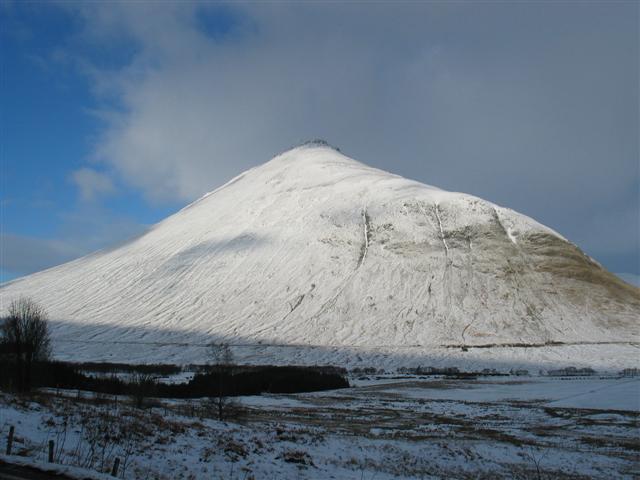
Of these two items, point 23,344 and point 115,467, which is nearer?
point 115,467

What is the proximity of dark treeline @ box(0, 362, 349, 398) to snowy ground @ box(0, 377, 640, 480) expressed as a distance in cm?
436

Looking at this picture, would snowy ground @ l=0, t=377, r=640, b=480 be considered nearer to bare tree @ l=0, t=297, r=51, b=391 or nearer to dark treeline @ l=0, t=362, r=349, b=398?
dark treeline @ l=0, t=362, r=349, b=398

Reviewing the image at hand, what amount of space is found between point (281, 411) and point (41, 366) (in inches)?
495

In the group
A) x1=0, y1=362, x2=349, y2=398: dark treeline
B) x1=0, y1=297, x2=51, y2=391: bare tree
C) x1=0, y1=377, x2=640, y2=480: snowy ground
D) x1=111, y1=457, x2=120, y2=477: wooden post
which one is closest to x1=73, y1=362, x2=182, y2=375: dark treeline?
x1=0, y1=362, x2=349, y2=398: dark treeline

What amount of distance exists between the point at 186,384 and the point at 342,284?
53.1 metres

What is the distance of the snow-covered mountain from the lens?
77.1 m

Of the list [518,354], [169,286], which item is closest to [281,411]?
[518,354]

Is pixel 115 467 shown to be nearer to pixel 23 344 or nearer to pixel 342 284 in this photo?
pixel 23 344

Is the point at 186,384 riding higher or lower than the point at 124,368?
lower

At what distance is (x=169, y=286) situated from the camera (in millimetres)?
96375

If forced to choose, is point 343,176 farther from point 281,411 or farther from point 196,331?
point 281,411

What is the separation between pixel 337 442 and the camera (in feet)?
54.5

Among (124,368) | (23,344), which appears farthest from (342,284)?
(23,344)

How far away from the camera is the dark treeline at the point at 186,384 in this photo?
1032 inches
